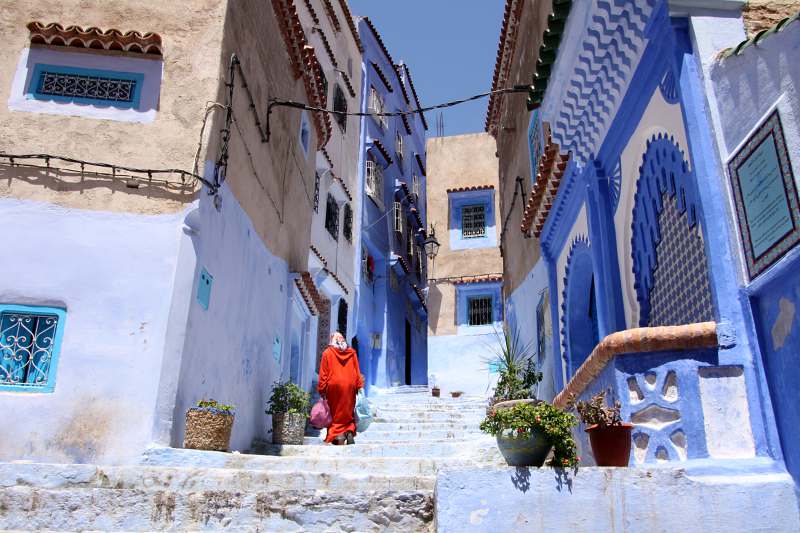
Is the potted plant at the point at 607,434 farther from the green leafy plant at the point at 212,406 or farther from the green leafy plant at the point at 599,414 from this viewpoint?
the green leafy plant at the point at 212,406

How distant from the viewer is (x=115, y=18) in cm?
912

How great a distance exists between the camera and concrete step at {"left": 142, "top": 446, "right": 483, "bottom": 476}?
671 centimetres

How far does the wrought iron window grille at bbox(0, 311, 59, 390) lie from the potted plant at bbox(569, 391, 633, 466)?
528cm

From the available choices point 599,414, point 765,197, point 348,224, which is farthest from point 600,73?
point 348,224

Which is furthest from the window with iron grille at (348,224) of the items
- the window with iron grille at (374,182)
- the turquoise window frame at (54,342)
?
the turquoise window frame at (54,342)

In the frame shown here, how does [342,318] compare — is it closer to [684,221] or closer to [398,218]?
[398,218]

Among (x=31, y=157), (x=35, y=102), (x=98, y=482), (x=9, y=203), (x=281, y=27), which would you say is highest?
(x=281, y=27)

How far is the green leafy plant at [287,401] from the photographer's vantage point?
10.5 meters

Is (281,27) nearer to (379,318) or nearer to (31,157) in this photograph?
(31,157)

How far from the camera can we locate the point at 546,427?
4.63 meters

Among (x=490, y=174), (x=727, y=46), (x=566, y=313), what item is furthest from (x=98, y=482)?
(x=490, y=174)

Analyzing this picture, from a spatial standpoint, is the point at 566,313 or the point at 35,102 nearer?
the point at 35,102

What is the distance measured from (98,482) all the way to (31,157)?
4219 millimetres

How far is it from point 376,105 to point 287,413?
16802mm
